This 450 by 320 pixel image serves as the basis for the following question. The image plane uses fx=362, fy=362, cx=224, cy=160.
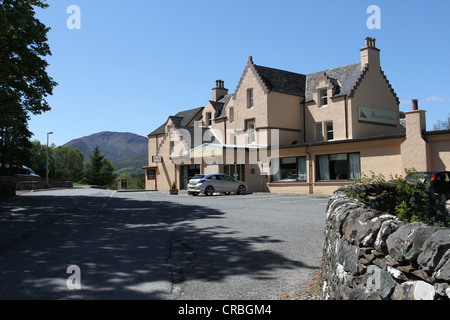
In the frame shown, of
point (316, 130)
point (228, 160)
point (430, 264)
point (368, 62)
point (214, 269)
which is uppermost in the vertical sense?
point (368, 62)

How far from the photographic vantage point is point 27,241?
8.59 meters

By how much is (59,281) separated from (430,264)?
4931 millimetres

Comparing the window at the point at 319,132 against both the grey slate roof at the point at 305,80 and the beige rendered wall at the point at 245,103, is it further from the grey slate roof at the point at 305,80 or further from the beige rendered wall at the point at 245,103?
the beige rendered wall at the point at 245,103

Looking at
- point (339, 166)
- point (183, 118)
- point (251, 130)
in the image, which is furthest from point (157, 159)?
point (339, 166)

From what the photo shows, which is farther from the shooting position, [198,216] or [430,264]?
[198,216]

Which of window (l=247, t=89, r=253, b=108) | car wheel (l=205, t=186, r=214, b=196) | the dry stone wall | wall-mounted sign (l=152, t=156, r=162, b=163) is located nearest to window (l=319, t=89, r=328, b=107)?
window (l=247, t=89, r=253, b=108)

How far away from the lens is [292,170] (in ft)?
96.2

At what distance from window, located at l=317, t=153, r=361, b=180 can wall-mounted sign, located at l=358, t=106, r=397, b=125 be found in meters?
5.77

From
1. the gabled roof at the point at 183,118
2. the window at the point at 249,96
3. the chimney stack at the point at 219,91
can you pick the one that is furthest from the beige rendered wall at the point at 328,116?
the gabled roof at the point at 183,118

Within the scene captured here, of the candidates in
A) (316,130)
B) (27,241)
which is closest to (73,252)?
(27,241)

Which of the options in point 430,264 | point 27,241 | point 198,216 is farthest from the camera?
point 198,216

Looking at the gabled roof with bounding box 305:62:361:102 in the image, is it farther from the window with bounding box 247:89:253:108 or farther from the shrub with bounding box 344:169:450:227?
the shrub with bounding box 344:169:450:227

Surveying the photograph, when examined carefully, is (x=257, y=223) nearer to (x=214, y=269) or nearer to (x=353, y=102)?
(x=214, y=269)

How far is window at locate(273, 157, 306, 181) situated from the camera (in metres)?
28.5
